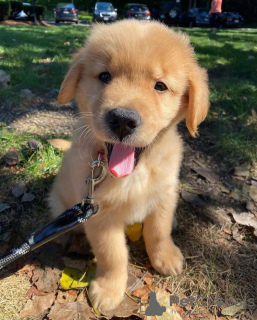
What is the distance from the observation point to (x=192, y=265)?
1.96 m

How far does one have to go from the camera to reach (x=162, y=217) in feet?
6.31

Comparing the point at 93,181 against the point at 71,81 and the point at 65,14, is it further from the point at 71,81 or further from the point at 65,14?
the point at 65,14

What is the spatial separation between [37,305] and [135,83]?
1.35m

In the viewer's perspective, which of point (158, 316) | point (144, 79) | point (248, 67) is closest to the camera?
point (144, 79)

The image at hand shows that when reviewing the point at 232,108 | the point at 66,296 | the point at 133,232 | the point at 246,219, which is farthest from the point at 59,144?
the point at 232,108

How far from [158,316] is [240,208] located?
113cm

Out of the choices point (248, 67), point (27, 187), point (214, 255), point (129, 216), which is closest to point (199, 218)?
point (214, 255)

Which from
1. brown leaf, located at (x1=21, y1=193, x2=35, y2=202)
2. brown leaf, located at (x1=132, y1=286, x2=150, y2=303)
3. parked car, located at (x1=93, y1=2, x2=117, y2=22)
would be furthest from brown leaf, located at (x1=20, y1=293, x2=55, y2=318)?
parked car, located at (x1=93, y1=2, x2=117, y2=22)

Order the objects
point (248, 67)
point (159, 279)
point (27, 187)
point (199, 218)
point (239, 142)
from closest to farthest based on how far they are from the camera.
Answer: point (159, 279) < point (199, 218) < point (27, 187) < point (239, 142) < point (248, 67)

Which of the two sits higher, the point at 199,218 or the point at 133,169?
the point at 133,169

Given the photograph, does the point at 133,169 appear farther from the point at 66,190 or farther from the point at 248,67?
the point at 248,67

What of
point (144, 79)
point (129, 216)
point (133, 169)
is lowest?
point (129, 216)

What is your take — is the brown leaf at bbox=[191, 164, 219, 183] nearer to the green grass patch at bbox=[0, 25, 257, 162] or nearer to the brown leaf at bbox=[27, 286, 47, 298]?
the green grass patch at bbox=[0, 25, 257, 162]

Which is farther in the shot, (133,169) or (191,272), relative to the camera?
(191,272)
